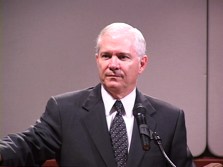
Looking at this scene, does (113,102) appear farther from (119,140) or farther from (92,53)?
(92,53)

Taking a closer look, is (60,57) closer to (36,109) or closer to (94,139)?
(36,109)

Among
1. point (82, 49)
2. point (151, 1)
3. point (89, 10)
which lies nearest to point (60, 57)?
point (82, 49)

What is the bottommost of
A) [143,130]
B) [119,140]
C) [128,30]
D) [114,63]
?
[119,140]

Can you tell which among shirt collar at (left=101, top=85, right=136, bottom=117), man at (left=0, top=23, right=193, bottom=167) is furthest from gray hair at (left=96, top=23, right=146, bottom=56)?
shirt collar at (left=101, top=85, right=136, bottom=117)

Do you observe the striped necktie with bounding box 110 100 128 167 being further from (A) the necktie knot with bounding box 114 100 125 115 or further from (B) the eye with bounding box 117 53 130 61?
(B) the eye with bounding box 117 53 130 61

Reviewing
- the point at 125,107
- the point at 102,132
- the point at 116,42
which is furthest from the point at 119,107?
the point at 116,42

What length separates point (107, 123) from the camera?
4.87 feet

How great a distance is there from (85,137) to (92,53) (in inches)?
37.1

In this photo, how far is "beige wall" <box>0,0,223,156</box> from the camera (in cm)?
232

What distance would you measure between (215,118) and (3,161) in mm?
1481

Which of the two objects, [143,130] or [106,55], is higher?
[106,55]

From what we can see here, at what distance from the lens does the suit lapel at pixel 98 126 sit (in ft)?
4.64

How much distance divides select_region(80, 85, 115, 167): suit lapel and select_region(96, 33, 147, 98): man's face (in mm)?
73

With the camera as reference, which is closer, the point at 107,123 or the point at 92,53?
the point at 107,123
